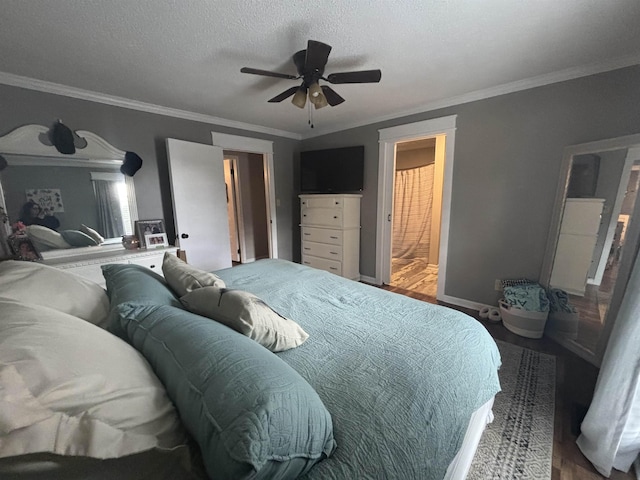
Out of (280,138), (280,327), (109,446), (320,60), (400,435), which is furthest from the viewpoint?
(280,138)

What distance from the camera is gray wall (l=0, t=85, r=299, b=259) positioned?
2223 millimetres

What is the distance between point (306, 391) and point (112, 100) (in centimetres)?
339

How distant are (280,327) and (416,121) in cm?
306

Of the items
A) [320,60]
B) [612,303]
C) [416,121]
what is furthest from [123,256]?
[612,303]

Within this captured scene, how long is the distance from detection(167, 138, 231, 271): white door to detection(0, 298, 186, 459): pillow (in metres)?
2.51

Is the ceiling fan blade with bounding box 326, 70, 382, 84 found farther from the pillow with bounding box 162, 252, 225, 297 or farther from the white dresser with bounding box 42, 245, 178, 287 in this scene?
the white dresser with bounding box 42, 245, 178, 287

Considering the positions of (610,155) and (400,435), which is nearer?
(400,435)

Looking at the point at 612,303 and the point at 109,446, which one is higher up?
the point at 109,446

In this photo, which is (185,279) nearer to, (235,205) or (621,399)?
(621,399)

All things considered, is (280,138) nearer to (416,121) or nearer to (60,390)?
(416,121)

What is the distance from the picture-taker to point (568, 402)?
5.36 feet

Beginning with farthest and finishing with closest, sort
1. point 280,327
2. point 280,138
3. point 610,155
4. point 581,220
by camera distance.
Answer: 1. point 280,138
2. point 581,220
3. point 610,155
4. point 280,327

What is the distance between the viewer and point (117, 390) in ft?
1.91

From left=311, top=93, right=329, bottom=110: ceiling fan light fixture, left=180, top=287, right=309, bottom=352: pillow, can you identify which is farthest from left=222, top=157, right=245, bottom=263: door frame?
left=180, top=287, right=309, bottom=352: pillow
